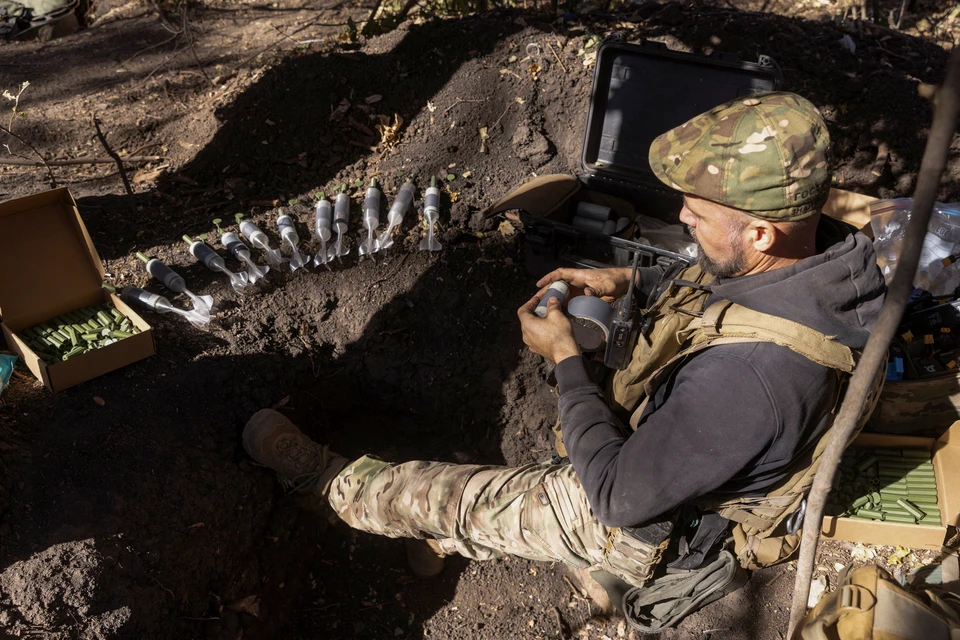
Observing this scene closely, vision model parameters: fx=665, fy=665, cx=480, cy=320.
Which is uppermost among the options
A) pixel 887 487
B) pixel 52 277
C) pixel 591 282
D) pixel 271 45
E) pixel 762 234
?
pixel 762 234

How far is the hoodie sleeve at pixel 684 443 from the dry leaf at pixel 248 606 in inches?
75.0

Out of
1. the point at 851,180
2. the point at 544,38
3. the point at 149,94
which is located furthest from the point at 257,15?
the point at 851,180

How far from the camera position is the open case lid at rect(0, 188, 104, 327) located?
3.16 meters

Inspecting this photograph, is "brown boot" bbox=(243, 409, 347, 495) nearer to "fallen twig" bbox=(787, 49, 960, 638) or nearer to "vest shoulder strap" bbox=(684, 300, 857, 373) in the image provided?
"vest shoulder strap" bbox=(684, 300, 857, 373)

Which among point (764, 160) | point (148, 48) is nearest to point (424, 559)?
point (764, 160)

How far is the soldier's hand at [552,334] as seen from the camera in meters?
2.51

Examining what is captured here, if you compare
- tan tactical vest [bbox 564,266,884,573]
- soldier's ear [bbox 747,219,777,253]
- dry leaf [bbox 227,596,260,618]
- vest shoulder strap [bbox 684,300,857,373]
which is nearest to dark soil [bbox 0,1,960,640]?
dry leaf [bbox 227,596,260,618]

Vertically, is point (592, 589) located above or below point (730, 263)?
below

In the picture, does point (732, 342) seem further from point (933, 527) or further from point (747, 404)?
point (933, 527)

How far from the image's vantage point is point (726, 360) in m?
2.04

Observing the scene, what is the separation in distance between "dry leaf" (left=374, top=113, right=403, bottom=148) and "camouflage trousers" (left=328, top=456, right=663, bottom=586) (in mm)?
2592

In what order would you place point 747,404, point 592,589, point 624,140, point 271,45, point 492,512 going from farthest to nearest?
point 271,45
point 624,140
point 592,589
point 492,512
point 747,404

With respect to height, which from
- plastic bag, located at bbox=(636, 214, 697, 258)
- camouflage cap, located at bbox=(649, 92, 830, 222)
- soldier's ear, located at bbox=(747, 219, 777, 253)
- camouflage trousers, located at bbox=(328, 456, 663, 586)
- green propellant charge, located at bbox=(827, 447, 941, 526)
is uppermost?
camouflage cap, located at bbox=(649, 92, 830, 222)

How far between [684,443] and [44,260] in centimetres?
310
